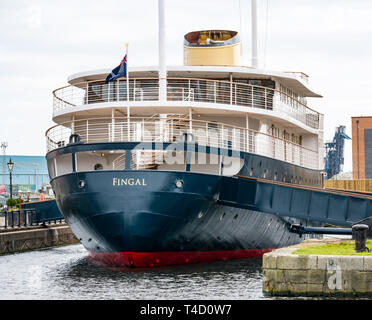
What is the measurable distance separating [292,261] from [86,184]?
26.2 ft

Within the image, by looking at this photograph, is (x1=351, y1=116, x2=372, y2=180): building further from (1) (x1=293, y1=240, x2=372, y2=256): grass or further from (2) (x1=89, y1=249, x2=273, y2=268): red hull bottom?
(1) (x1=293, y1=240, x2=372, y2=256): grass

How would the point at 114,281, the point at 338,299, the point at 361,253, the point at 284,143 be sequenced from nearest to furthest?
the point at 338,299 → the point at 361,253 → the point at 114,281 → the point at 284,143

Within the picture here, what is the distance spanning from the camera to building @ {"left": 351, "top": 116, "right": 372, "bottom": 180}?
73625mm

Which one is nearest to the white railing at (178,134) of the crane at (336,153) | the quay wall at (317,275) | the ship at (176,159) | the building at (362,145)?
the ship at (176,159)

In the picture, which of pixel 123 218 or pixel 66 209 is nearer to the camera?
pixel 123 218

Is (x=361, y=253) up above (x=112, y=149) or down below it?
below

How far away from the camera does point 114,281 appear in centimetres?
2033

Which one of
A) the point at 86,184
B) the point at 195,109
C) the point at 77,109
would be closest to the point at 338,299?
the point at 86,184

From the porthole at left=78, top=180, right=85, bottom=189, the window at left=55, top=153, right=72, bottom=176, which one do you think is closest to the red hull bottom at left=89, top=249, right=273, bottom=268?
the porthole at left=78, top=180, right=85, bottom=189

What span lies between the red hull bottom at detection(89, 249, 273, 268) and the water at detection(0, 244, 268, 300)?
309 millimetres

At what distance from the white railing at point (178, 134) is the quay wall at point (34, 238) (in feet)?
17.2

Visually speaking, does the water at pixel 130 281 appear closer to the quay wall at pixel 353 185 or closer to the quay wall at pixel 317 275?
the quay wall at pixel 317 275
